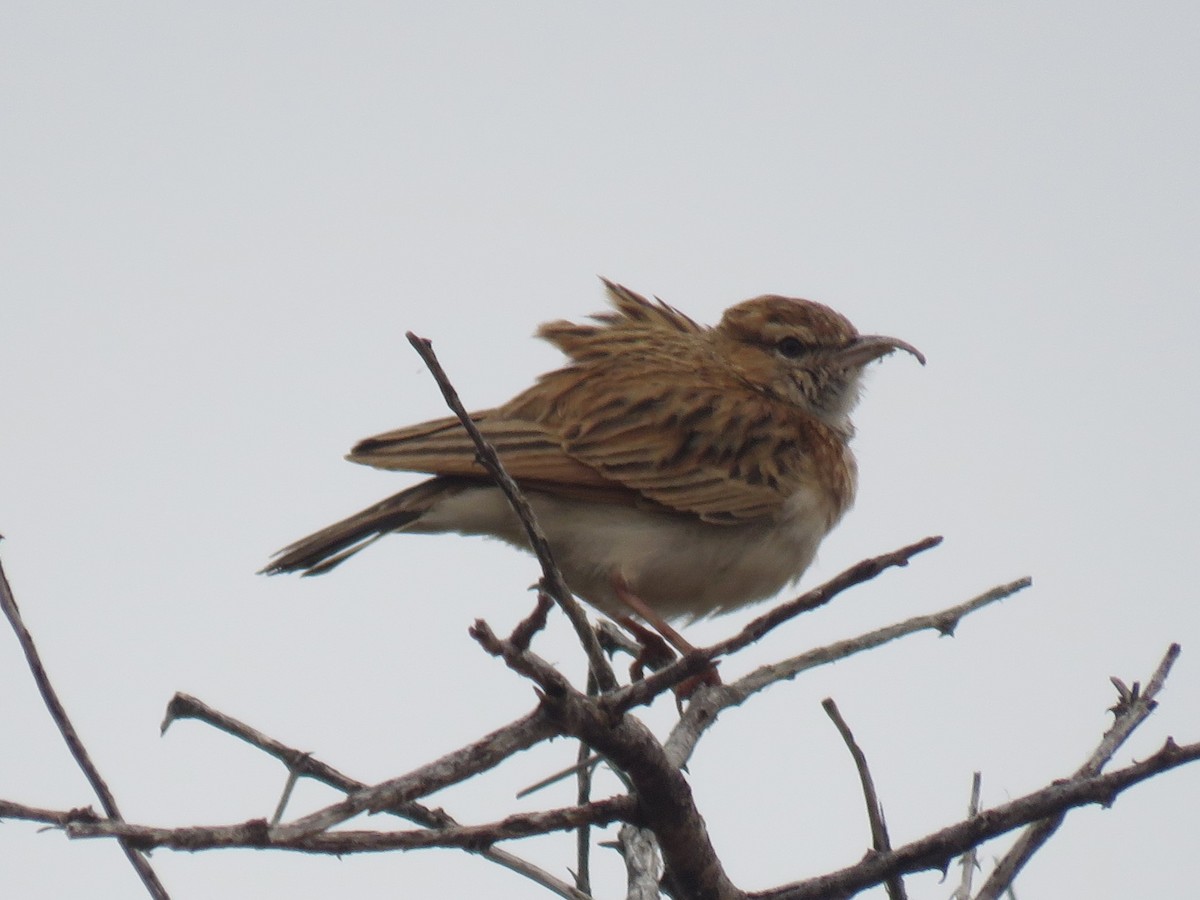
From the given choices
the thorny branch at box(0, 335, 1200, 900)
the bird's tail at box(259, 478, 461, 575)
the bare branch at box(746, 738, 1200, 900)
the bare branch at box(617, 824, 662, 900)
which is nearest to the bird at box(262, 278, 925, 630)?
the bird's tail at box(259, 478, 461, 575)

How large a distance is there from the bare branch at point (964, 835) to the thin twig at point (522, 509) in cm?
65

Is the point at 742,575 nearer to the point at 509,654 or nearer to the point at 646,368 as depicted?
the point at 646,368

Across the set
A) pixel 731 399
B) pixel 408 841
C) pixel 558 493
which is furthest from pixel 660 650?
pixel 408 841

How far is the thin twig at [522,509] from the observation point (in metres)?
2.60

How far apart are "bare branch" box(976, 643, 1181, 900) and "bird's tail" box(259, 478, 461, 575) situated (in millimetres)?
2653

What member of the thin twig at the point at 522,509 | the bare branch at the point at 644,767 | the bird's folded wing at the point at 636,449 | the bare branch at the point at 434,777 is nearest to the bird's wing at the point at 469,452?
the bird's folded wing at the point at 636,449

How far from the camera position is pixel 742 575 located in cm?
577

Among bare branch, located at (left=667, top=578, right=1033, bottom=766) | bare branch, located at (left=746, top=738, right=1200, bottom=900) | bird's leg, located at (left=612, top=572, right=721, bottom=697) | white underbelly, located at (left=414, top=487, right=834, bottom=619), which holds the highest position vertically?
white underbelly, located at (left=414, top=487, right=834, bottom=619)

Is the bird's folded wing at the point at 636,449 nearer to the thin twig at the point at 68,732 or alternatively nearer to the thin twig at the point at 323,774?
the thin twig at the point at 323,774

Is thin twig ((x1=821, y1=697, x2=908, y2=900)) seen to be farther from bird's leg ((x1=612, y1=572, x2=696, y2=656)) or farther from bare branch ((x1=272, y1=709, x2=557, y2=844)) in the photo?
bird's leg ((x1=612, y1=572, x2=696, y2=656))

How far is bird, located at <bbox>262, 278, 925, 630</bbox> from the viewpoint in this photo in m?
5.48

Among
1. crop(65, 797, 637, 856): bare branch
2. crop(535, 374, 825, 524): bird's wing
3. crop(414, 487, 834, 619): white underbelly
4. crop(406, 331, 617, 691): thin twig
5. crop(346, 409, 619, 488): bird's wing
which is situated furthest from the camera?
crop(535, 374, 825, 524): bird's wing

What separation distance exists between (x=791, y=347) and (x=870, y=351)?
359 mm

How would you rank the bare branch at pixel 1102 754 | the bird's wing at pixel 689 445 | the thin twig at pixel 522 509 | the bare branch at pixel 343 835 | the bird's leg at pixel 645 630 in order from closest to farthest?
1. the bare branch at pixel 343 835
2. the thin twig at pixel 522 509
3. the bare branch at pixel 1102 754
4. the bird's leg at pixel 645 630
5. the bird's wing at pixel 689 445
